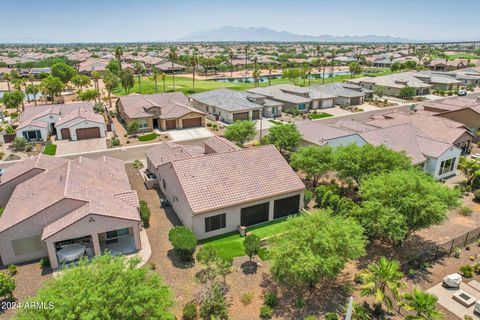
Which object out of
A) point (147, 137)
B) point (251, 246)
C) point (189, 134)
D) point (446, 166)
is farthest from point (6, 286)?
point (446, 166)

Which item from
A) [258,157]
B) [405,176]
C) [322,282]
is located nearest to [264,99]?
[258,157]

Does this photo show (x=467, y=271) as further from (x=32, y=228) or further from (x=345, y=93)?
(x=345, y=93)

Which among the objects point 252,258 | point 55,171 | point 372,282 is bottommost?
point 252,258

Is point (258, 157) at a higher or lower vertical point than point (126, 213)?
higher

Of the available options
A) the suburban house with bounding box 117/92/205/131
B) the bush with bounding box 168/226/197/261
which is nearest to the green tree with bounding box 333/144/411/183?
the bush with bounding box 168/226/197/261

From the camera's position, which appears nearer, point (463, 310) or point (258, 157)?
point (463, 310)

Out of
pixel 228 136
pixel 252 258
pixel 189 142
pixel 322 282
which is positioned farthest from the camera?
pixel 189 142

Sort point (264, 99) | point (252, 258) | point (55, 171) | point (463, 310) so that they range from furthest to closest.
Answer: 1. point (264, 99)
2. point (55, 171)
3. point (252, 258)
4. point (463, 310)

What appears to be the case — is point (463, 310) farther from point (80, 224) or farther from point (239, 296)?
point (80, 224)
